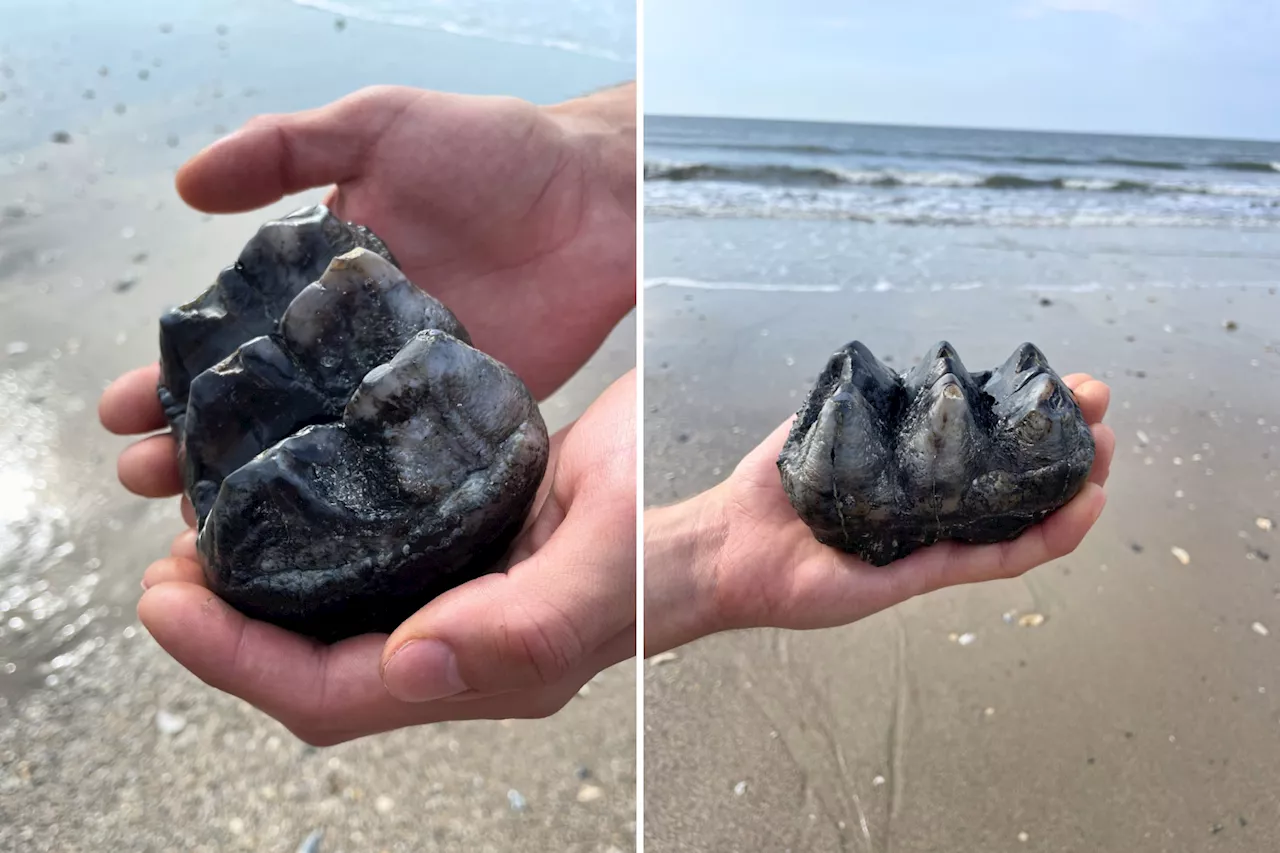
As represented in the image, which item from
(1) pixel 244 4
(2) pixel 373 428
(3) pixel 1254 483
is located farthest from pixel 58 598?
(1) pixel 244 4

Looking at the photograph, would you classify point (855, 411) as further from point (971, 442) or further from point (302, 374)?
point (302, 374)

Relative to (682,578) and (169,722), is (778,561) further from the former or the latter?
(169,722)

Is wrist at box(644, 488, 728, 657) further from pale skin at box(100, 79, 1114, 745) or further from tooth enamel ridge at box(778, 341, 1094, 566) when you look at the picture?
tooth enamel ridge at box(778, 341, 1094, 566)

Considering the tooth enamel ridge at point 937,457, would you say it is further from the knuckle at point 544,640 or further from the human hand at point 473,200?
the human hand at point 473,200

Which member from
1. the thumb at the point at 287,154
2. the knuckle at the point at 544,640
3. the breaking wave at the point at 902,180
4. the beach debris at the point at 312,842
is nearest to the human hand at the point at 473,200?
the thumb at the point at 287,154

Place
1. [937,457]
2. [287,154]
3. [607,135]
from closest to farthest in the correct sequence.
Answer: [937,457] < [287,154] < [607,135]

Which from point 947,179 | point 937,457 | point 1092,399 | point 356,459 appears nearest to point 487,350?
point 356,459
